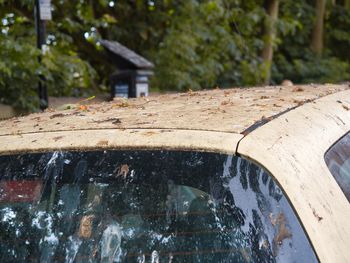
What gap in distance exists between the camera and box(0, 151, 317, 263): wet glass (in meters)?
1.79

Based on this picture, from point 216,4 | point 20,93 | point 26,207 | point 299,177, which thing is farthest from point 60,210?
point 216,4

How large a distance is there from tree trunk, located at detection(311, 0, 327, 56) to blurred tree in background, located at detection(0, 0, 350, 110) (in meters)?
1.36

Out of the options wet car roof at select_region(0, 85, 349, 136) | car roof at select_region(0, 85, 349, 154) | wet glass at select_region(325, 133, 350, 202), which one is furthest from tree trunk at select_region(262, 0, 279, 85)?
wet glass at select_region(325, 133, 350, 202)

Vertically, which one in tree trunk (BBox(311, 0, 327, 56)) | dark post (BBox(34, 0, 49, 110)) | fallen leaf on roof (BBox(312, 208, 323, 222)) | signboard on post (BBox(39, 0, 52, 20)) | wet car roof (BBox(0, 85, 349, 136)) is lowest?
tree trunk (BBox(311, 0, 327, 56))

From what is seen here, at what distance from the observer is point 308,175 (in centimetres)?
193

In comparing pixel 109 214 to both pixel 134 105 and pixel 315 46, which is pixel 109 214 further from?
pixel 315 46

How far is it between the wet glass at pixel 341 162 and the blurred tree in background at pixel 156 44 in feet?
17.8

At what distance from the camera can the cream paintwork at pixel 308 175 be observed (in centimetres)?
180

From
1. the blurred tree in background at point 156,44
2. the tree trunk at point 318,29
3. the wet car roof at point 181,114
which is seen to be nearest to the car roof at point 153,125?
the wet car roof at point 181,114

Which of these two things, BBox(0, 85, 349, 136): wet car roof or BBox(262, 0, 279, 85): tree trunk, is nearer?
BBox(0, 85, 349, 136): wet car roof

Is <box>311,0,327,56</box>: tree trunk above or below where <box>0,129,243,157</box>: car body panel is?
below

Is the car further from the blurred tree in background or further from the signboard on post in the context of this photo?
the blurred tree in background

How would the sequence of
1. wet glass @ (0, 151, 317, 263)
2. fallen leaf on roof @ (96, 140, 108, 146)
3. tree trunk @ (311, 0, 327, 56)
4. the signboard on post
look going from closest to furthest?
wet glass @ (0, 151, 317, 263) → fallen leaf on roof @ (96, 140, 108, 146) → the signboard on post → tree trunk @ (311, 0, 327, 56)

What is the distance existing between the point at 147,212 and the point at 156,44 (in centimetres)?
1139
